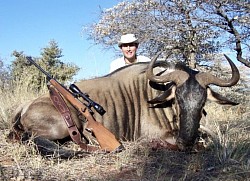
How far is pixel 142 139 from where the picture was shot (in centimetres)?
395

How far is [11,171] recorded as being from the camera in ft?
8.84

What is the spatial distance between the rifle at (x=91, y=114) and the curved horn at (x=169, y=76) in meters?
0.63

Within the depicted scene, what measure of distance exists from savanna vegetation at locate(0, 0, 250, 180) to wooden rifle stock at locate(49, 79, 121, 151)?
0.14m

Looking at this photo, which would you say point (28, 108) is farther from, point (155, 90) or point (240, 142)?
point (240, 142)

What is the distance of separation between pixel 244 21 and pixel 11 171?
7564 millimetres

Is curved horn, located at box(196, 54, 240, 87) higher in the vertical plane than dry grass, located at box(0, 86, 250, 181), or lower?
higher

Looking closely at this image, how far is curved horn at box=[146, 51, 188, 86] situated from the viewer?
3.90 m

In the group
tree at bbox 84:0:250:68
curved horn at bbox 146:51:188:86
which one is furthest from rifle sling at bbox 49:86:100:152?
tree at bbox 84:0:250:68

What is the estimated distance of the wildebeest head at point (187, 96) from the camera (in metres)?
3.62

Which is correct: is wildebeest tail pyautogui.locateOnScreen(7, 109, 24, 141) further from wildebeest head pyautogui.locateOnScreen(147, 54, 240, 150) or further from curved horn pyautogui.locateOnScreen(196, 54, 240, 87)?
curved horn pyautogui.locateOnScreen(196, 54, 240, 87)

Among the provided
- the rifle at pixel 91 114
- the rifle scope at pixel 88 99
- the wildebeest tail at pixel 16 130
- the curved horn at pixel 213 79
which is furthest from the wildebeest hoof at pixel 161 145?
the wildebeest tail at pixel 16 130

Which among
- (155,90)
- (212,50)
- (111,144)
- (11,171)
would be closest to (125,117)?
(155,90)

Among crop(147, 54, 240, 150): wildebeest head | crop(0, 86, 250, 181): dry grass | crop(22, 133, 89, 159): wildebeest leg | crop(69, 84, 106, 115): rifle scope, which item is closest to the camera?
crop(0, 86, 250, 181): dry grass

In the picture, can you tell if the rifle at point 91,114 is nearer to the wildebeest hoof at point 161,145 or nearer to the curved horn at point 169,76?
the wildebeest hoof at point 161,145
